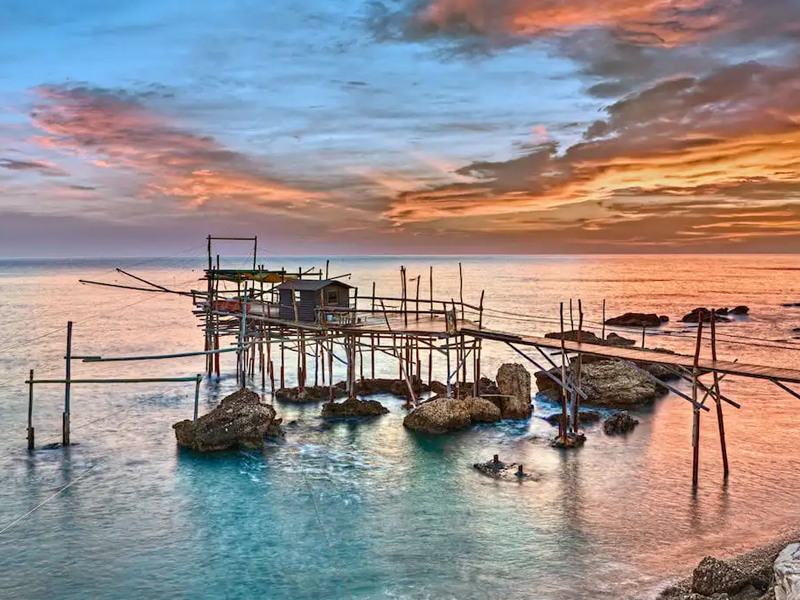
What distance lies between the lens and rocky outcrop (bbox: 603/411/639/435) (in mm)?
26328

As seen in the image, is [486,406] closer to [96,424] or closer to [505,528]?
[505,528]

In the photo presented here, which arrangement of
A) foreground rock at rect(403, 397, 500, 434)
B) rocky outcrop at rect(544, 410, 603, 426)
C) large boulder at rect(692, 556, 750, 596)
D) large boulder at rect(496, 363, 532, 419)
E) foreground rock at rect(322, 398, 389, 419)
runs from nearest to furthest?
large boulder at rect(692, 556, 750, 596) < foreground rock at rect(403, 397, 500, 434) < rocky outcrop at rect(544, 410, 603, 426) < large boulder at rect(496, 363, 532, 419) < foreground rock at rect(322, 398, 389, 419)

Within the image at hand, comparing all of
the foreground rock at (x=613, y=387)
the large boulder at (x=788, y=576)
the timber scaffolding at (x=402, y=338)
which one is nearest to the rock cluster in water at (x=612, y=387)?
the foreground rock at (x=613, y=387)

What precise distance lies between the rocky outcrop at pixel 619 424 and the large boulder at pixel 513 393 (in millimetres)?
3517

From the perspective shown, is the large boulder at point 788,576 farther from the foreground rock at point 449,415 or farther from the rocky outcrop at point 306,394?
the rocky outcrop at point 306,394

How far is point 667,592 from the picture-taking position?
1377 centimetres

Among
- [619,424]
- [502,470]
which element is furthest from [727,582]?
[619,424]

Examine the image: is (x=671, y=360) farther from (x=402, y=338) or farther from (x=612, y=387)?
(x=402, y=338)

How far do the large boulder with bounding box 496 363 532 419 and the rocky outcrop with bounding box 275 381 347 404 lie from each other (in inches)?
329

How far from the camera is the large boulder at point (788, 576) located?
1035 cm

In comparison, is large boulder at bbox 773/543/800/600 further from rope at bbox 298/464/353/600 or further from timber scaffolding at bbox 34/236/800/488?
rope at bbox 298/464/353/600

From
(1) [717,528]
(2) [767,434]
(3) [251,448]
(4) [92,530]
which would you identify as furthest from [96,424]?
(2) [767,434]

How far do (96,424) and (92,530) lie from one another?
38.6 feet

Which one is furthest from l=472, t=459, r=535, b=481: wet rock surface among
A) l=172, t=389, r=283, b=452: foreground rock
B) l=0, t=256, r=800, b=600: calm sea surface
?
l=172, t=389, r=283, b=452: foreground rock
